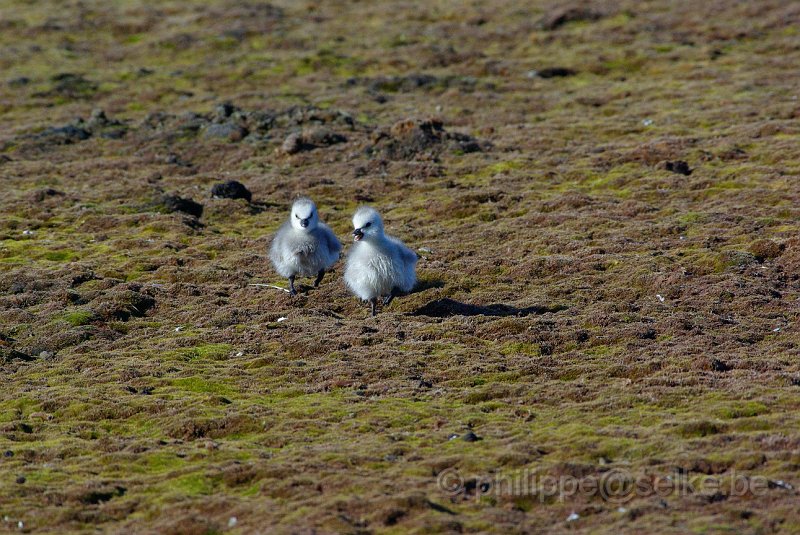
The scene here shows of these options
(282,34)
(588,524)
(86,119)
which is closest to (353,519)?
(588,524)

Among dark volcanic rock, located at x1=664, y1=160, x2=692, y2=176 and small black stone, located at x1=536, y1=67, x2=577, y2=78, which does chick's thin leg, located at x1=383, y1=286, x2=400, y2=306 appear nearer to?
dark volcanic rock, located at x1=664, y1=160, x2=692, y2=176

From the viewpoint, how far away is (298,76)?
64312 mm

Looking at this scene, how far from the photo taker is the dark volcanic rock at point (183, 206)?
3756 cm

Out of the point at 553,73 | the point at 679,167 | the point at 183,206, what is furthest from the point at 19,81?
the point at 679,167

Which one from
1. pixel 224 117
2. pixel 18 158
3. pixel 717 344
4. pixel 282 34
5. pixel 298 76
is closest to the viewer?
pixel 717 344

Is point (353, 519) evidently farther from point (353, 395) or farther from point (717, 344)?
point (717, 344)

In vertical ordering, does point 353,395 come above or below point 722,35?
below

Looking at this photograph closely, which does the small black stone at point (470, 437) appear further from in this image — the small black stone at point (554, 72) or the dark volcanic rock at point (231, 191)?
the small black stone at point (554, 72)

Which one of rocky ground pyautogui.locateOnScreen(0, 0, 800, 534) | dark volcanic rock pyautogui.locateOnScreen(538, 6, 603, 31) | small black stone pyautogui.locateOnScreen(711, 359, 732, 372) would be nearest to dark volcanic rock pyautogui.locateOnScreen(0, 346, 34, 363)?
rocky ground pyautogui.locateOnScreen(0, 0, 800, 534)

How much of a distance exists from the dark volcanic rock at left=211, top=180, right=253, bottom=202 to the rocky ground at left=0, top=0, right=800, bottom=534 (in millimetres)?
88

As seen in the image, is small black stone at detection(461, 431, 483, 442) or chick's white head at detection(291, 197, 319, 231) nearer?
small black stone at detection(461, 431, 483, 442)


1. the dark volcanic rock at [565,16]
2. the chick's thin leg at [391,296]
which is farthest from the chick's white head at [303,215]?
the dark volcanic rock at [565,16]

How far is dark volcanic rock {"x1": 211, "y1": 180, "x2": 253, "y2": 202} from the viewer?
38.7 metres

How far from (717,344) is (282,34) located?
5865cm
